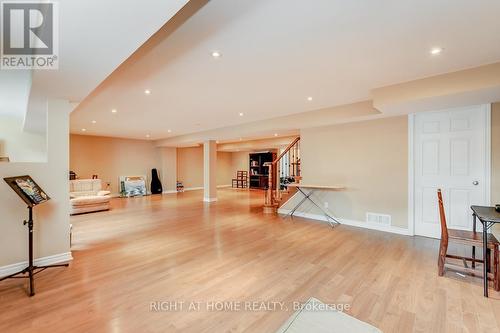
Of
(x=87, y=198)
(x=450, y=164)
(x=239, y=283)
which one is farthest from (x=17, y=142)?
(x=450, y=164)

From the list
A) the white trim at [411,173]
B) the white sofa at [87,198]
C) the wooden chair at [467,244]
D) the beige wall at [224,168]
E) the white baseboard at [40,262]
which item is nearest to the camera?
the wooden chair at [467,244]

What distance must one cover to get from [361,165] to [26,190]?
213 inches

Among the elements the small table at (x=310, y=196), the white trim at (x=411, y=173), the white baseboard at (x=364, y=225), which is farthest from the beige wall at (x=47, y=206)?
the white trim at (x=411, y=173)

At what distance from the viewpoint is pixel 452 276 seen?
2.70 meters

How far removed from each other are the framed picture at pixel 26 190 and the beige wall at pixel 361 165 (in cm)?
497

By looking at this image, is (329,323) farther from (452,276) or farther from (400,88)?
(400,88)

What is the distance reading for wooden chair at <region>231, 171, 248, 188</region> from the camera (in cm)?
1316

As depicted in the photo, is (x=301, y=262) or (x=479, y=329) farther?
(x=301, y=262)

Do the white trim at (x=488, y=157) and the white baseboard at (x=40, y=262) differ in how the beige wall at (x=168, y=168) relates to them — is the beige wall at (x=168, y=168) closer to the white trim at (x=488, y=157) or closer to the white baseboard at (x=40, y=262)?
the white baseboard at (x=40, y=262)

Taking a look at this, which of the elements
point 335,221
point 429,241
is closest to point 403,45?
point 429,241

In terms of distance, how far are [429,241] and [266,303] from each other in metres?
3.46

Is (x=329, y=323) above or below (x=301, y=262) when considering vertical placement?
above

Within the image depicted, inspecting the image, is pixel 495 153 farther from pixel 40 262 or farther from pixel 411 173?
pixel 40 262

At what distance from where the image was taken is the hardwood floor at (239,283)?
6.31 ft
